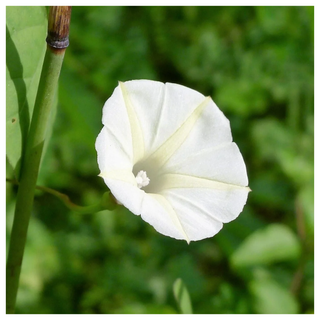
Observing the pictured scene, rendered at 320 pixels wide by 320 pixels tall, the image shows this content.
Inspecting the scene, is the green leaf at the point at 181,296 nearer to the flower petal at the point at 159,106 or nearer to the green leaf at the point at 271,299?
the flower petal at the point at 159,106

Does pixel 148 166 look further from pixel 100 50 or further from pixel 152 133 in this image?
pixel 100 50

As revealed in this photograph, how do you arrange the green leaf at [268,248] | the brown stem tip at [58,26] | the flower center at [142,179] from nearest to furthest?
1. the brown stem tip at [58,26]
2. the flower center at [142,179]
3. the green leaf at [268,248]

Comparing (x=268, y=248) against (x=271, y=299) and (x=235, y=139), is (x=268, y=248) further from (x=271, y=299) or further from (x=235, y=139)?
(x=235, y=139)

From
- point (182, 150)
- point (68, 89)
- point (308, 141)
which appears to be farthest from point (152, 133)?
point (308, 141)

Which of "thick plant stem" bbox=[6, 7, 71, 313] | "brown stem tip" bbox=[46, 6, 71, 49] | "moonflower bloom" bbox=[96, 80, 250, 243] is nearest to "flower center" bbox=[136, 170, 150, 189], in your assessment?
"moonflower bloom" bbox=[96, 80, 250, 243]

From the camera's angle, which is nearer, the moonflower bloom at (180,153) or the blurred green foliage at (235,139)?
the moonflower bloom at (180,153)

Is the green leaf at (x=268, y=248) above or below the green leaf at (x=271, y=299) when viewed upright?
above

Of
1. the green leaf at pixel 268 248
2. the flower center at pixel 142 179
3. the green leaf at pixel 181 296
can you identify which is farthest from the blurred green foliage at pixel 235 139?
the flower center at pixel 142 179

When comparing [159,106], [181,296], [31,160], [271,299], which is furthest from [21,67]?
[271,299]
